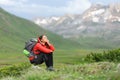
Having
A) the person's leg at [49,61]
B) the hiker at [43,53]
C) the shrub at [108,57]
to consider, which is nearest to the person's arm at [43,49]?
the hiker at [43,53]

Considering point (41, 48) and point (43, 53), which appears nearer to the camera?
point (41, 48)

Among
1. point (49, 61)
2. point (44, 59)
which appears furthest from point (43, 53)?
point (49, 61)

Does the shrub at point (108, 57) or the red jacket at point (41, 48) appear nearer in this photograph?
the red jacket at point (41, 48)

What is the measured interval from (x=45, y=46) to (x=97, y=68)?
2665 millimetres

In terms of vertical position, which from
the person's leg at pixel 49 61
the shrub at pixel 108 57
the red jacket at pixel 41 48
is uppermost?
the red jacket at pixel 41 48

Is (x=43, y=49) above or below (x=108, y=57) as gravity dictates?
above

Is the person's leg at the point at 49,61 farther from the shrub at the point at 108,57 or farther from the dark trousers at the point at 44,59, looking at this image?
the shrub at the point at 108,57

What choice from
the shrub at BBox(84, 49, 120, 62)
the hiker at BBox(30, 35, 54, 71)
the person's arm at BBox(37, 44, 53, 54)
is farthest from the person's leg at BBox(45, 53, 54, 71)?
the shrub at BBox(84, 49, 120, 62)

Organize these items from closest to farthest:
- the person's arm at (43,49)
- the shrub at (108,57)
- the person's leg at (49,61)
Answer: the person's arm at (43,49) → the person's leg at (49,61) → the shrub at (108,57)

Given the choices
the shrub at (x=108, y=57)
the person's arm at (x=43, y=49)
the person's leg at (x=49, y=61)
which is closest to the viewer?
the person's arm at (x=43, y=49)

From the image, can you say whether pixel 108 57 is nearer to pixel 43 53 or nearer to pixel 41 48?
pixel 43 53

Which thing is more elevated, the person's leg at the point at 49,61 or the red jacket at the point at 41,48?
the red jacket at the point at 41,48

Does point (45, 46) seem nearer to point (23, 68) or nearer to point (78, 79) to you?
point (23, 68)

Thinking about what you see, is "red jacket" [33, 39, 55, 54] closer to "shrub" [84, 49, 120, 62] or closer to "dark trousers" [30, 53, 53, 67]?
"dark trousers" [30, 53, 53, 67]
